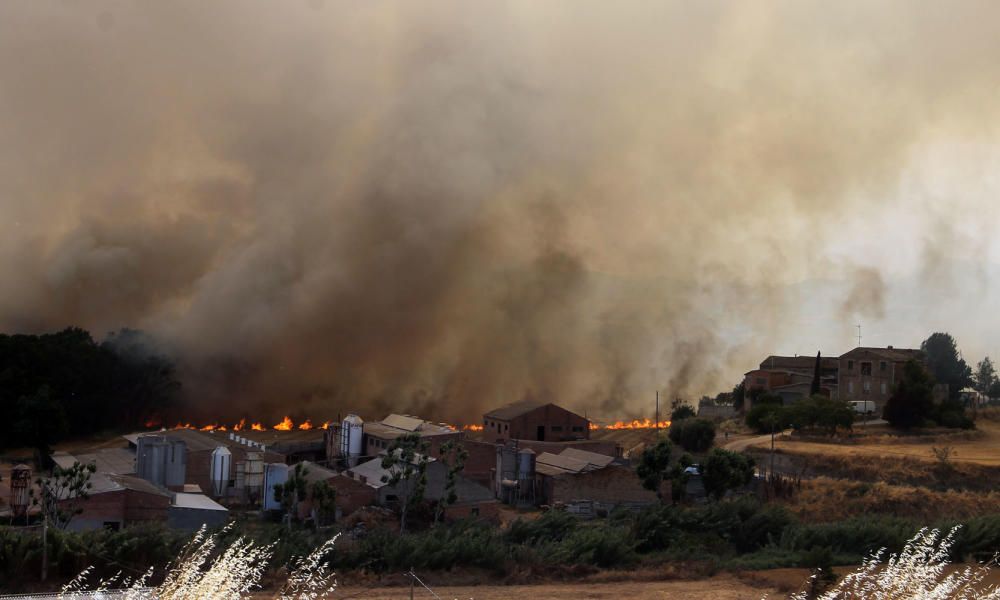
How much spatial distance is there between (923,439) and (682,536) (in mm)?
22272

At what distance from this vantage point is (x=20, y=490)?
84.7ft

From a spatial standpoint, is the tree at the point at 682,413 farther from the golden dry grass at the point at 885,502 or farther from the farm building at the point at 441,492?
the farm building at the point at 441,492

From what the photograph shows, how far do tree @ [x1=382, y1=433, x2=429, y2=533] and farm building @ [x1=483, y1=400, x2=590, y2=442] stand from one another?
429 inches

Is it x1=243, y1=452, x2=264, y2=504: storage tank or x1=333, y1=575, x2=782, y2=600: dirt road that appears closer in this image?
x1=333, y1=575, x2=782, y2=600: dirt road

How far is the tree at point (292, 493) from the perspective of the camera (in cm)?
2561

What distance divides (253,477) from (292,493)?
15.1 feet

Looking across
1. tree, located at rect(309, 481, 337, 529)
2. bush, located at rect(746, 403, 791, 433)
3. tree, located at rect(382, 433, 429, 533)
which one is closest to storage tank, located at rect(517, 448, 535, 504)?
tree, located at rect(382, 433, 429, 533)

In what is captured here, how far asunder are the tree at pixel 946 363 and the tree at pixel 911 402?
15.0 meters

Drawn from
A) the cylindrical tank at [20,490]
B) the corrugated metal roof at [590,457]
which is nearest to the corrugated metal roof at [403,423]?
the corrugated metal roof at [590,457]

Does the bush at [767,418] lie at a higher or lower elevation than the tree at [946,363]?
lower

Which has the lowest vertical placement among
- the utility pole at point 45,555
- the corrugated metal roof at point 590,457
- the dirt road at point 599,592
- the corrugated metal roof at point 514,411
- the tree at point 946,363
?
the dirt road at point 599,592

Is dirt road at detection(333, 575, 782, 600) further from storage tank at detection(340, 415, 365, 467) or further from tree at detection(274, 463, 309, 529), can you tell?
storage tank at detection(340, 415, 365, 467)

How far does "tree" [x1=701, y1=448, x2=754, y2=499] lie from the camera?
28828 mm

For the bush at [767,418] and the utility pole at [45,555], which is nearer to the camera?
the utility pole at [45,555]
